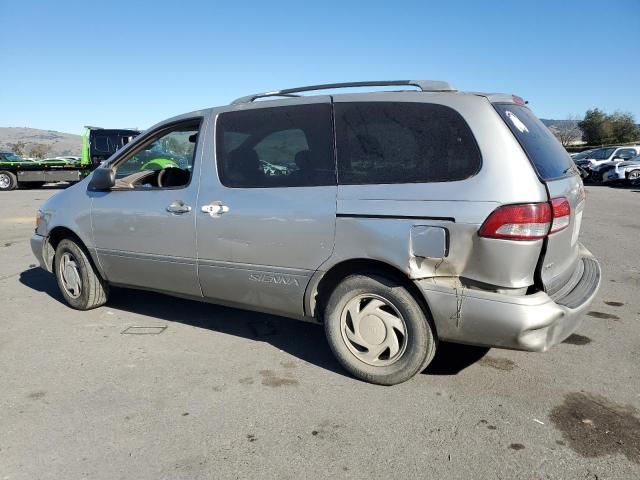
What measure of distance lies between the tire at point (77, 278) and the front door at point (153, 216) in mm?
268

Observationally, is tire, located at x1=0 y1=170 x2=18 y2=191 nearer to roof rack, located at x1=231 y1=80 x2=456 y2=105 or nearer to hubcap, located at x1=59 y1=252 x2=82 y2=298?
hubcap, located at x1=59 y1=252 x2=82 y2=298

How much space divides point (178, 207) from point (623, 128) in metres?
59.9

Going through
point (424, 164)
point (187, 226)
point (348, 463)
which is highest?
point (424, 164)

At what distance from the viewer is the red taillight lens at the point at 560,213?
2.93 m

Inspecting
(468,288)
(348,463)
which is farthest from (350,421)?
(468,288)

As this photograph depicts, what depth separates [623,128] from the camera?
53.1m

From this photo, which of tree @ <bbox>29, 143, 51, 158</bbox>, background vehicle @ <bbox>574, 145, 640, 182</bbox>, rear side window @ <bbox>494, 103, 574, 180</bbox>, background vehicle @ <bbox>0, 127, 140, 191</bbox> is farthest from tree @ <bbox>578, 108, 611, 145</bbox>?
tree @ <bbox>29, 143, 51, 158</bbox>

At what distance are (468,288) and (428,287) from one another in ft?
0.75

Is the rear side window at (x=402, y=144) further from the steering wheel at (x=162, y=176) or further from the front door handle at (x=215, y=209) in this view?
the steering wheel at (x=162, y=176)

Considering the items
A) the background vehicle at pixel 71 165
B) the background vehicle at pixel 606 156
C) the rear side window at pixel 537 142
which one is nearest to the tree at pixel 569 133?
the background vehicle at pixel 606 156

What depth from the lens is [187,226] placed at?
3975 millimetres

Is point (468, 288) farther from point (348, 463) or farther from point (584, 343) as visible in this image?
point (584, 343)

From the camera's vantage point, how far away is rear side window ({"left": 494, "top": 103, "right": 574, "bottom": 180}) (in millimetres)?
3065

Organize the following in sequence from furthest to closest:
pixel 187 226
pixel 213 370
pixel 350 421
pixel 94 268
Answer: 1. pixel 94 268
2. pixel 187 226
3. pixel 213 370
4. pixel 350 421
